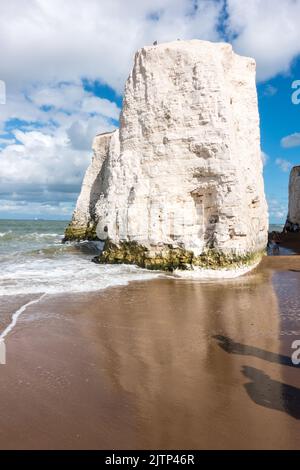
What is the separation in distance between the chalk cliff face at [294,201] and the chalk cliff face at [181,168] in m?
23.3

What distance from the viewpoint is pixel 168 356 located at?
4867 millimetres

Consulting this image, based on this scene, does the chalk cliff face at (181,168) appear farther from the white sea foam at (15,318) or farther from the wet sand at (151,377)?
the white sea foam at (15,318)

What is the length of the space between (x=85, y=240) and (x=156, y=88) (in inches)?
595

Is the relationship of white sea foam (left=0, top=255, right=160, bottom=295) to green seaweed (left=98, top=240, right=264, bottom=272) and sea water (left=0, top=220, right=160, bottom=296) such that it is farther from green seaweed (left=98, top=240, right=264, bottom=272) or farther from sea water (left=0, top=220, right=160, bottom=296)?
green seaweed (left=98, top=240, right=264, bottom=272)

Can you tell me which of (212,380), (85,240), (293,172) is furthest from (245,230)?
(293,172)

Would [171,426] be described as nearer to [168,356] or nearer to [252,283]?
[168,356]

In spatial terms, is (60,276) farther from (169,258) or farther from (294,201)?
(294,201)

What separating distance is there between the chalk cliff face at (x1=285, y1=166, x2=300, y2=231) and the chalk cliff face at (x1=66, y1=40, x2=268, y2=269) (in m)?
23.3

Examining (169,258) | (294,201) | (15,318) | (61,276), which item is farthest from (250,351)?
(294,201)

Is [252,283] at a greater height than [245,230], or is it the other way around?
[245,230]

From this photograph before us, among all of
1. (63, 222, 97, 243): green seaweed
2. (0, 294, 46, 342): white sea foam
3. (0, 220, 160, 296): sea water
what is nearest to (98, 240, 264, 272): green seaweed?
(0, 220, 160, 296): sea water

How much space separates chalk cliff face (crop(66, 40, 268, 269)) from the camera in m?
12.7

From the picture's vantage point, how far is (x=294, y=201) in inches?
1444
